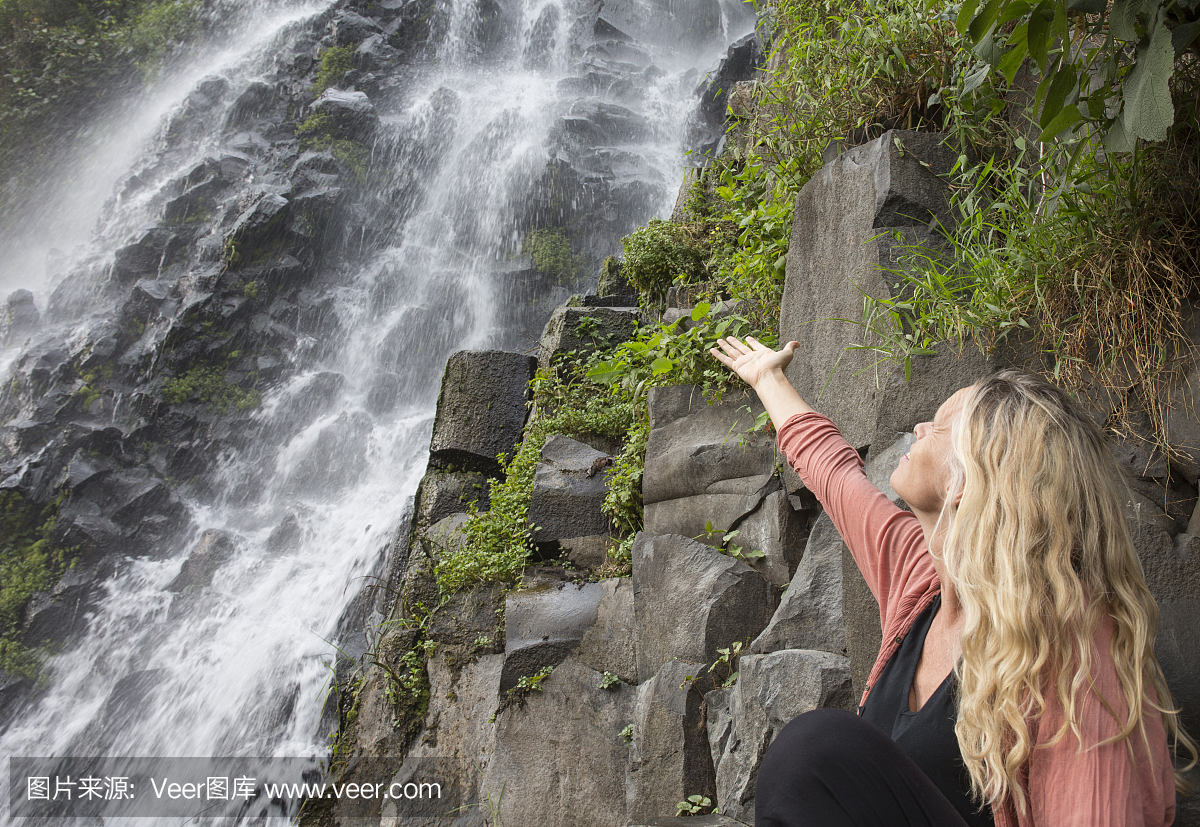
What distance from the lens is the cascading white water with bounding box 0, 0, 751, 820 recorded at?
8.01 metres

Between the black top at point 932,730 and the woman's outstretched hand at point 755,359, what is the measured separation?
891 millimetres

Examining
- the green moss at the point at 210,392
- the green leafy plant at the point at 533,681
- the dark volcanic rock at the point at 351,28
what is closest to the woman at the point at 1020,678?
the green leafy plant at the point at 533,681

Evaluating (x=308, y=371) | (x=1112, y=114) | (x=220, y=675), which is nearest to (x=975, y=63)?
(x=1112, y=114)

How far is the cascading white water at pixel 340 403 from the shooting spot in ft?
26.3

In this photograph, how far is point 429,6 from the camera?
58.4 feet

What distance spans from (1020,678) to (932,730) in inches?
10.0

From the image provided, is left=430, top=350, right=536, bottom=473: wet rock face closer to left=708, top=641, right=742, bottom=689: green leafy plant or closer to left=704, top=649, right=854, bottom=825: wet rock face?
left=708, top=641, right=742, bottom=689: green leafy plant

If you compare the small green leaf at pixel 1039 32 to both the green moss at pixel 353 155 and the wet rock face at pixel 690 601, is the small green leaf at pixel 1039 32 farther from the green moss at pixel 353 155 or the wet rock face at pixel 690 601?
the green moss at pixel 353 155

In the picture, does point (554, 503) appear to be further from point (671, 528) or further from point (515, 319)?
point (515, 319)

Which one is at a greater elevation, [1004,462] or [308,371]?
[308,371]

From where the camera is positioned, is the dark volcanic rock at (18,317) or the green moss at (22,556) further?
the dark volcanic rock at (18,317)

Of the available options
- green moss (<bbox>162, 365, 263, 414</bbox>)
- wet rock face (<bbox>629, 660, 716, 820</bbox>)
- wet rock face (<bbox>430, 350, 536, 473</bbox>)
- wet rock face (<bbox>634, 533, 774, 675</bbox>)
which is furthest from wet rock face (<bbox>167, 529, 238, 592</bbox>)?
wet rock face (<bbox>629, 660, 716, 820</bbox>)

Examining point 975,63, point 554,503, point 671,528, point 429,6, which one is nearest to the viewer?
point 975,63

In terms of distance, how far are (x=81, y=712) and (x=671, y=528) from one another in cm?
908
